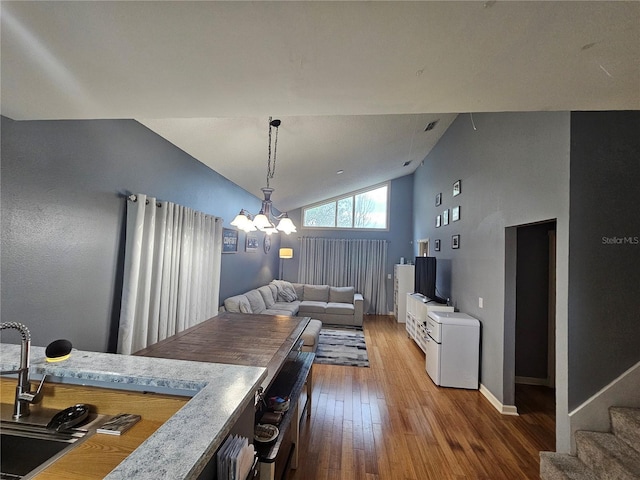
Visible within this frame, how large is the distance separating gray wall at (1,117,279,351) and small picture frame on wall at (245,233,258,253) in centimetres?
257

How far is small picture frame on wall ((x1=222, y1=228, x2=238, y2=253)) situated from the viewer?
13.0 ft

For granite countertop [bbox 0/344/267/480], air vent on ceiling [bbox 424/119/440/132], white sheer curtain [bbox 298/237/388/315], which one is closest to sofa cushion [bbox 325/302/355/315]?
white sheer curtain [bbox 298/237/388/315]

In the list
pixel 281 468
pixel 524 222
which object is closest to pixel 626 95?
pixel 524 222

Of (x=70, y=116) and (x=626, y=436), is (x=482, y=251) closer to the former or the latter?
(x=626, y=436)

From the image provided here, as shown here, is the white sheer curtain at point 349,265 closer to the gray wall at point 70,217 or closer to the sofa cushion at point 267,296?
the sofa cushion at point 267,296

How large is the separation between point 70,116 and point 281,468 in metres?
2.30

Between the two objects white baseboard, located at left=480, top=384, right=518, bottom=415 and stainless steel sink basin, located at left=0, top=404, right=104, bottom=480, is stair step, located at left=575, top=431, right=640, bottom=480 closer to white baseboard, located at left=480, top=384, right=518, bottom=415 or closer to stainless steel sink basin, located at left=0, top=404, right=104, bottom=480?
white baseboard, located at left=480, top=384, right=518, bottom=415

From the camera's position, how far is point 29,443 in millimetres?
895

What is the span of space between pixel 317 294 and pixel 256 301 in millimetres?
2079

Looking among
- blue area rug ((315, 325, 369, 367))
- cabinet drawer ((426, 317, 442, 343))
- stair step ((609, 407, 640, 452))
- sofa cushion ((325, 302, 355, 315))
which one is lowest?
blue area rug ((315, 325, 369, 367))

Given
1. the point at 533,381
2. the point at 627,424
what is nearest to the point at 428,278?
the point at 533,381

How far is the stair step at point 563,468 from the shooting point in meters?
1.67

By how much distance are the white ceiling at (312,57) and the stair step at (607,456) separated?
6.31 feet

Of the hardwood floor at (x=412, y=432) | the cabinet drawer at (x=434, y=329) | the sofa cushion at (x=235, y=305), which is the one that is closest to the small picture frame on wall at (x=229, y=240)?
the sofa cushion at (x=235, y=305)
